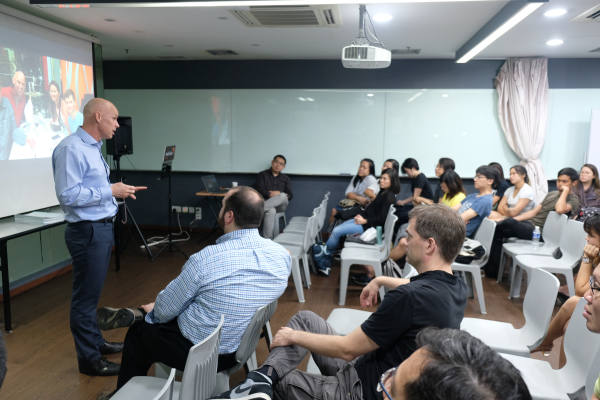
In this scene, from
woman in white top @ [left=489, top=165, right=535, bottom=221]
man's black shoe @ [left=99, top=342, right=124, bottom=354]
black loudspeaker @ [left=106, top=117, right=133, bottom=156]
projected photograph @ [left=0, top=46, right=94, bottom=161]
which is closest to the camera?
man's black shoe @ [left=99, top=342, right=124, bottom=354]

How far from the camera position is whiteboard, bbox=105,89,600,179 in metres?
6.51

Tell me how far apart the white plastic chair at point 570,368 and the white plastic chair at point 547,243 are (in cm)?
232

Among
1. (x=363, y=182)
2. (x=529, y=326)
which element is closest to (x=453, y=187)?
(x=363, y=182)

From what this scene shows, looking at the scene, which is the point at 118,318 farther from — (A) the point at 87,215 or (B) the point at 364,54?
(B) the point at 364,54

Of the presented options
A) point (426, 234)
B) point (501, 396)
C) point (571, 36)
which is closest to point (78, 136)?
point (426, 234)

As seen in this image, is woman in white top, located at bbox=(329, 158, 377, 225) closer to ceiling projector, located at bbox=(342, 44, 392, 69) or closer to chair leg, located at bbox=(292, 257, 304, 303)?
chair leg, located at bbox=(292, 257, 304, 303)

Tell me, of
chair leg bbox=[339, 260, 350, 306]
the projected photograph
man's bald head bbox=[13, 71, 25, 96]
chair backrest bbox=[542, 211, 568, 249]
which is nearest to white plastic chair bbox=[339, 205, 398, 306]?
chair leg bbox=[339, 260, 350, 306]

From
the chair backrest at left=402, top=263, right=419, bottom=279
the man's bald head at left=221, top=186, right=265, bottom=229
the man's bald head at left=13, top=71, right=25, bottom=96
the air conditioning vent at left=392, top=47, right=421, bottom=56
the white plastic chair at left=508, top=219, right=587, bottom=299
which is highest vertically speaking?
the air conditioning vent at left=392, top=47, right=421, bottom=56

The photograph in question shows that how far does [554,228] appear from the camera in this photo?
179 inches

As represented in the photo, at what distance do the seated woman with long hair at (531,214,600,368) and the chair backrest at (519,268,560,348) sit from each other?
132 mm

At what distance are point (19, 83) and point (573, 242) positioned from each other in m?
5.22

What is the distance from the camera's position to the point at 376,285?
7.18 ft

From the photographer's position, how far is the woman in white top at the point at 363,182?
6227 mm

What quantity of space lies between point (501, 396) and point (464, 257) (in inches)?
136
